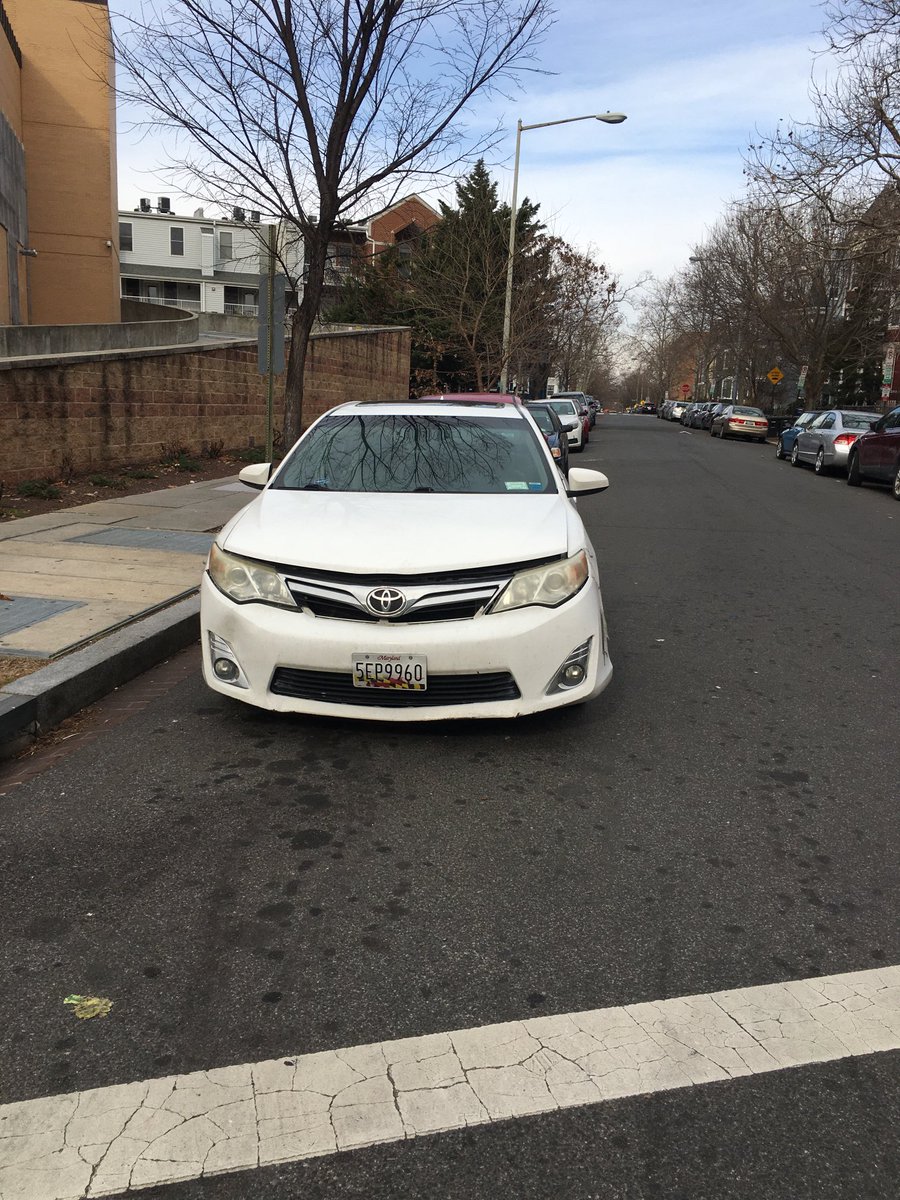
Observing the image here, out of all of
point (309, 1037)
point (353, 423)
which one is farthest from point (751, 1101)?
point (353, 423)

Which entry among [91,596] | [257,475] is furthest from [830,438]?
[91,596]

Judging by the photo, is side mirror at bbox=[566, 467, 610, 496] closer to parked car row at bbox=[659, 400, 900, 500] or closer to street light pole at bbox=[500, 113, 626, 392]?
parked car row at bbox=[659, 400, 900, 500]

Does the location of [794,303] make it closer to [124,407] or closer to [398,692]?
[124,407]

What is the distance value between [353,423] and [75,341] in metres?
11.8

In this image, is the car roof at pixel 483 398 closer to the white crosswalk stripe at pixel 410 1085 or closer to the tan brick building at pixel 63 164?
the white crosswalk stripe at pixel 410 1085

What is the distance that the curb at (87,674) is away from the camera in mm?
4434

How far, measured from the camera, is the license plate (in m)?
4.05

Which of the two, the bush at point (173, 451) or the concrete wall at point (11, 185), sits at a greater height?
the concrete wall at point (11, 185)

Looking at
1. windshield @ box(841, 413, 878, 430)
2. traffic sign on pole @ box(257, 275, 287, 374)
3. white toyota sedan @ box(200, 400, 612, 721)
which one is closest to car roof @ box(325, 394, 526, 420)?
white toyota sedan @ box(200, 400, 612, 721)

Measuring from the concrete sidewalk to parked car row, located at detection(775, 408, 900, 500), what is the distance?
1227cm

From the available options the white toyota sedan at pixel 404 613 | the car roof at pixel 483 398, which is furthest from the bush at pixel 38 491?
the white toyota sedan at pixel 404 613

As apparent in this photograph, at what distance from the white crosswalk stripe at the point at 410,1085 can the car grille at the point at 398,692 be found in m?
1.77

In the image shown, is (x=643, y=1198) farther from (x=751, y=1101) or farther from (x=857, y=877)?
(x=857, y=877)

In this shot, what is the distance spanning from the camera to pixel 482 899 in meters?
3.14
